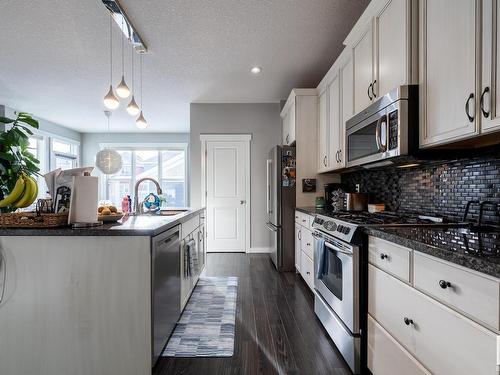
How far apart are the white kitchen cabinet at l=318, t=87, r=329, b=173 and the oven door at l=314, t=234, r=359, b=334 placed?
57.2 inches

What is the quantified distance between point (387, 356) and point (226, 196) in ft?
12.8

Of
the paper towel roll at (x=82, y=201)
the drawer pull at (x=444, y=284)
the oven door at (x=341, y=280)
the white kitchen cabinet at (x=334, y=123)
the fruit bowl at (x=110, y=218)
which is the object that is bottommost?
the oven door at (x=341, y=280)

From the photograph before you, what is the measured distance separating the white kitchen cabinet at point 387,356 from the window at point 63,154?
24.5ft

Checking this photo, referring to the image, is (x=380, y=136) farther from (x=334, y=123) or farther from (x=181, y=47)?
(x=181, y=47)

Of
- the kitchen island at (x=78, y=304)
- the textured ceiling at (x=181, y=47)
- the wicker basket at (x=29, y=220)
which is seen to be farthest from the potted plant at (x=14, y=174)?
the textured ceiling at (x=181, y=47)

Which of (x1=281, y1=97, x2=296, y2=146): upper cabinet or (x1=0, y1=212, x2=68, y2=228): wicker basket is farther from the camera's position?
(x1=281, y1=97, x2=296, y2=146): upper cabinet

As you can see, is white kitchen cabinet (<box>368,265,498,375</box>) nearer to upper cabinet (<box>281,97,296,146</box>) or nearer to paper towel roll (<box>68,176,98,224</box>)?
paper towel roll (<box>68,176,98,224</box>)

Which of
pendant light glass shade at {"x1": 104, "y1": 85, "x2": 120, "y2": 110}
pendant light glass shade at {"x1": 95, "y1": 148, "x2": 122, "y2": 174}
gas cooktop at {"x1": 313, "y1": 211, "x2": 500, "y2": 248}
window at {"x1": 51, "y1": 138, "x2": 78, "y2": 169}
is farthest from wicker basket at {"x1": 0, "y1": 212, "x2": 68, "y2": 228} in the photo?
window at {"x1": 51, "y1": 138, "x2": 78, "y2": 169}

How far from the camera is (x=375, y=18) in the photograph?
2025 millimetres

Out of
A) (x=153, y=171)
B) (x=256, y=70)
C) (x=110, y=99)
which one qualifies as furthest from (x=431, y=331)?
(x=153, y=171)

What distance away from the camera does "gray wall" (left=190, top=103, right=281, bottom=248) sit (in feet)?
16.6

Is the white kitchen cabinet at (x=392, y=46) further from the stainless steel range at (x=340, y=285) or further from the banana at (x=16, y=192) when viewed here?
the banana at (x=16, y=192)

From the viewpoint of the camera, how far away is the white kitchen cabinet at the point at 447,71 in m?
1.26

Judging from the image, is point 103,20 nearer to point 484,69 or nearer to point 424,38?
point 424,38
